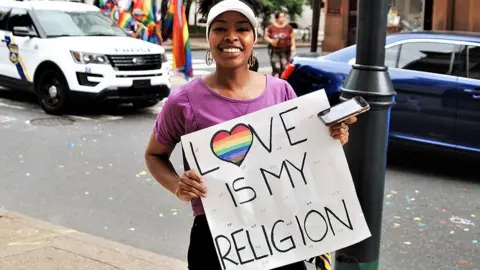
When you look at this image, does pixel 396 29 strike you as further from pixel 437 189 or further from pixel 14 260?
pixel 14 260

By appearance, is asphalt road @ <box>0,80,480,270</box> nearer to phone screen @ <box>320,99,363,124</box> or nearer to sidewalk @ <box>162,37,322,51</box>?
phone screen @ <box>320,99,363,124</box>

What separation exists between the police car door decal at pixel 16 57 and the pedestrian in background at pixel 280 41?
5.46 m

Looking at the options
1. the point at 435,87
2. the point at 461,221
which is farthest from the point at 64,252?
the point at 435,87

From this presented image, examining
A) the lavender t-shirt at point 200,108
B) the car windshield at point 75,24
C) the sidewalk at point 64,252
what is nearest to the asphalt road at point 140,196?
the sidewalk at point 64,252

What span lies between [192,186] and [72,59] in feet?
28.7

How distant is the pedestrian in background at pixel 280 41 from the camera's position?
47.1ft

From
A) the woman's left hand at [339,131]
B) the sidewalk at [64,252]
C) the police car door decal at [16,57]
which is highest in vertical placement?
the woman's left hand at [339,131]

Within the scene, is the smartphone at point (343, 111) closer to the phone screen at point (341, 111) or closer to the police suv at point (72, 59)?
the phone screen at point (341, 111)

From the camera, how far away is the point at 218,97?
2.44 metres

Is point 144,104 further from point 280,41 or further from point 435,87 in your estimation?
point 435,87

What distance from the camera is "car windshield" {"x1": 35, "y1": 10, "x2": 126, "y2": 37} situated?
37.3ft

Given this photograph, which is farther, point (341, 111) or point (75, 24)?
point (75, 24)

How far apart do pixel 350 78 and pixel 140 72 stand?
8.05 m

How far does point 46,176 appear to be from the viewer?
7086 millimetres
